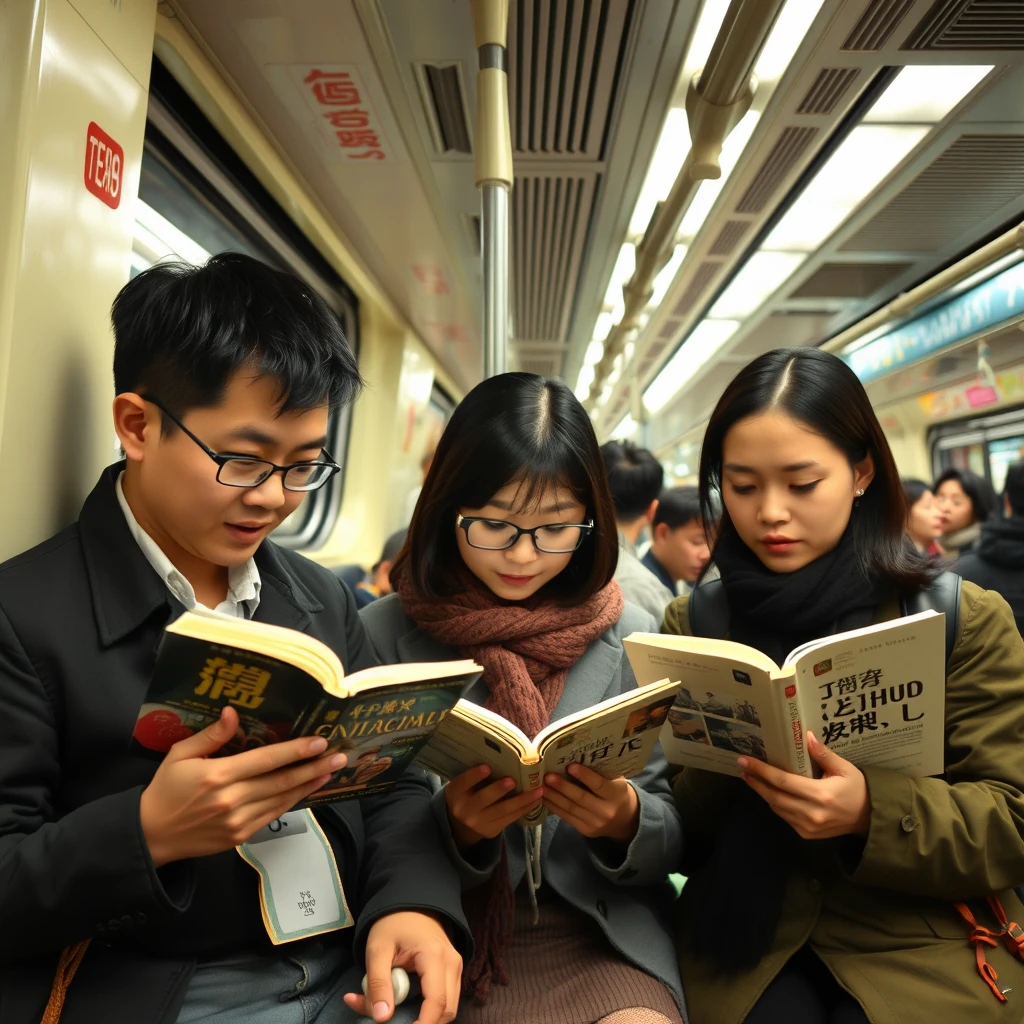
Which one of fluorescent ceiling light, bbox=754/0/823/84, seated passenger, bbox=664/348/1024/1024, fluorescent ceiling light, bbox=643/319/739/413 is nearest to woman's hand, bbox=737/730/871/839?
seated passenger, bbox=664/348/1024/1024

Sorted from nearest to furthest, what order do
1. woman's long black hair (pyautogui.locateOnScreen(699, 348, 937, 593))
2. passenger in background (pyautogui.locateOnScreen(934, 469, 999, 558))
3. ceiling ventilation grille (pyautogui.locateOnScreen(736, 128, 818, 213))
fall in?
woman's long black hair (pyautogui.locateOnScreen(699, 348, 937, 593)) → ceiling ventilation grille (pyautogui.locateOnScreen(736, 128, 818, 213)) → passenger in background (pyautogui.locateOnScreen(934, 469, 999, 558))

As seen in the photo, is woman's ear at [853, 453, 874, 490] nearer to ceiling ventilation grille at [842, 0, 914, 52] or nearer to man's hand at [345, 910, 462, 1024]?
man's hand at [345, 910, 462, 1024]

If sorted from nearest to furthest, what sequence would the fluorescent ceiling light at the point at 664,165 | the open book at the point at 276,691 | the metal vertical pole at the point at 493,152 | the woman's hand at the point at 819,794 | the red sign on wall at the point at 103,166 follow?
the open book at the point at 276,691 → the woman's hand at the point at 819,794 → the red sign on wall at the point at 103,166 → the metal vertical pole at the point at 493,152 → the fluorescent ceiling light at the point at 664,165

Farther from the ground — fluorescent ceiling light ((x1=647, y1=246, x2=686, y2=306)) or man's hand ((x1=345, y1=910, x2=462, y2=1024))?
fluorescent ceiling light ((x1=647, y1=246, x2=686, y2=306))

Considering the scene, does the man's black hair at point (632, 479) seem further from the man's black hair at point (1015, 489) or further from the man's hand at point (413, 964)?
the man's hand at point (413, 964)

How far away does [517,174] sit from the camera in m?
3.60

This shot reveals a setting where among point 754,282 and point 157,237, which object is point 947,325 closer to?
point 754,282

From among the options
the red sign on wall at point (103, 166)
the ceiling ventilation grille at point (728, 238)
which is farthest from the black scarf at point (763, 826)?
the ceiling ventilation grille at point (728, 238)

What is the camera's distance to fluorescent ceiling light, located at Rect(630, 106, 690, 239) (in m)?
3.22

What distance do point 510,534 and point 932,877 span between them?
0.90 metres

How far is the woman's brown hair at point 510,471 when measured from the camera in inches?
62.4

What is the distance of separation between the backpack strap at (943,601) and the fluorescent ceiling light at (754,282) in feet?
11.9

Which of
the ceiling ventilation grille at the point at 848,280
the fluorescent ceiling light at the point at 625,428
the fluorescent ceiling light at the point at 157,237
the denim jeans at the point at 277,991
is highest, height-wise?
the fluorescent ceiling light at the point at 625,428

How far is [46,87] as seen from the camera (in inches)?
57.6
